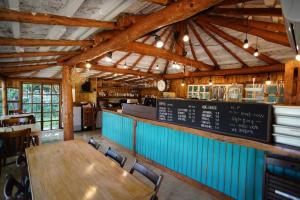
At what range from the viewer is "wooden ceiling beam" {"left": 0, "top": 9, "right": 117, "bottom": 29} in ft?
6.25

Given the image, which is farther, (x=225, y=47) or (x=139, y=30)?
(x=225, y=47)

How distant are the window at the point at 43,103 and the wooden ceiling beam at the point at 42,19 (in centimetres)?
700

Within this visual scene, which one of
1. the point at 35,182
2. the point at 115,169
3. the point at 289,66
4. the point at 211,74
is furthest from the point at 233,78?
the point at 35,182

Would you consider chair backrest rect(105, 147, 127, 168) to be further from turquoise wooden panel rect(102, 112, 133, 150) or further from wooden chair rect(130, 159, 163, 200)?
turquoise wooden panel rect(102, 112, 133, 150)

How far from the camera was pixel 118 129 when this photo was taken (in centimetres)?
571

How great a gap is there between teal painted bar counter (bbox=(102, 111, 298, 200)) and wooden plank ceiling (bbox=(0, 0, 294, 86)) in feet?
6.82

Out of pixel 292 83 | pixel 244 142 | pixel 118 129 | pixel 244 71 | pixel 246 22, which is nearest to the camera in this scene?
pixel 244 142

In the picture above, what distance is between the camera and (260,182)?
245cm

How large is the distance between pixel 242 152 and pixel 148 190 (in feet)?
5.73

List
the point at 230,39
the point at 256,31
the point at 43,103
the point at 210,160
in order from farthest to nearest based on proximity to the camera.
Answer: the point at 43,103 → the point at 230,39 → the point at 256,31 → the point at 210,160

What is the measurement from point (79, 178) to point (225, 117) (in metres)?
2.29

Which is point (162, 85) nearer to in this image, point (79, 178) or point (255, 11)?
point (255, 11)

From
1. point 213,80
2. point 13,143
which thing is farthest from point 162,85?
point 13,143

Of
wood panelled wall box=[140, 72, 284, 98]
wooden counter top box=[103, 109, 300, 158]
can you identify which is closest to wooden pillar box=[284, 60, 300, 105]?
wooden counter top box=[103, 109, 300, 158]
